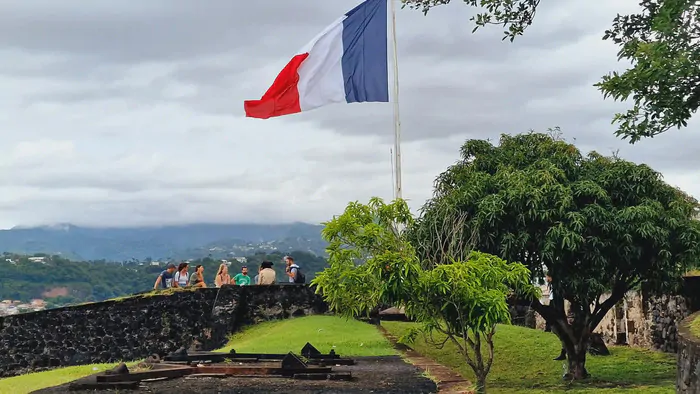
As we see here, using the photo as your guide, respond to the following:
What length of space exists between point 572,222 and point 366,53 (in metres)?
6.02

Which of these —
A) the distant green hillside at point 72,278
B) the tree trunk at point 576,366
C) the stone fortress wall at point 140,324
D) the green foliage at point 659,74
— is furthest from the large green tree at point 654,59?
the distant green hillside at point 72,278

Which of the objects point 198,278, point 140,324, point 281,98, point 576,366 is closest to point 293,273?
point 198,278

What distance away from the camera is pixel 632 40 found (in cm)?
1052

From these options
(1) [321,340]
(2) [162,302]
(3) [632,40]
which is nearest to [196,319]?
(2) [162,302]

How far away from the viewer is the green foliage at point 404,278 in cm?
922

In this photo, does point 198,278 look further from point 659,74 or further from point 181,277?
point 659,74

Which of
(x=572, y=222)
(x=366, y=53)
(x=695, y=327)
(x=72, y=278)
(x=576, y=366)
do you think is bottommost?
(x=576, y=366)

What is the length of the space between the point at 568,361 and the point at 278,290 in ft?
25.3

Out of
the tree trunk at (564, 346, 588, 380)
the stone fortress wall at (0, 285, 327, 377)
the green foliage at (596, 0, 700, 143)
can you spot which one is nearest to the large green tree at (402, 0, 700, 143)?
the green foliage at (596, 0, 700, 143)

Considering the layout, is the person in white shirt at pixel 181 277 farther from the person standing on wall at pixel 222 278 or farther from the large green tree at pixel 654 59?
the large green tree at pixel 654 59

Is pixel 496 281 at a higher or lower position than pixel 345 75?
lower

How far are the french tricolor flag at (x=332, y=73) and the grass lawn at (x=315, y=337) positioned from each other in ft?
14.2

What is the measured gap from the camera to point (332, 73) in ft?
54.5

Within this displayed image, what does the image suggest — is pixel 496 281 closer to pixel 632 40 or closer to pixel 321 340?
pixel 632 40
